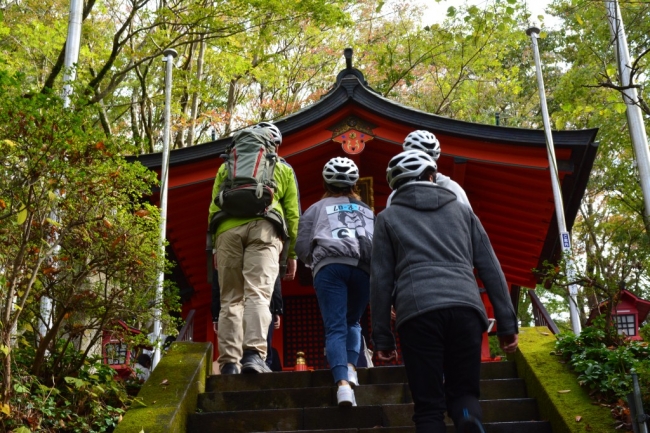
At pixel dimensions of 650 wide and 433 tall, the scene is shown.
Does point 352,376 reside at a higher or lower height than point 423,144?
lower

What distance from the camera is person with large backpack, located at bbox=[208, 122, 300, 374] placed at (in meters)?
5.73

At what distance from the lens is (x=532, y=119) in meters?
23.5

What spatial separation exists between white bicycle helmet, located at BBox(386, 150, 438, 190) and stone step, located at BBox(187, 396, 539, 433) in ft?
5.92

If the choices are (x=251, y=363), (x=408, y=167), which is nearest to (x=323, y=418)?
(x=251, y=363)

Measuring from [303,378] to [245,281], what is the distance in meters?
0.95

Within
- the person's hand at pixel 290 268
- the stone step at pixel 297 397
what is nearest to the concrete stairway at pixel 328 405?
the stone step at pixel 297 397

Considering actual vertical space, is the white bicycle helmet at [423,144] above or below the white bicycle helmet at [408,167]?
above

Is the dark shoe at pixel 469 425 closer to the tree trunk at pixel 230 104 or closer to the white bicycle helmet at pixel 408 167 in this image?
the white bicycle helmet at pixel 408 167

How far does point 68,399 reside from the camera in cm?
502

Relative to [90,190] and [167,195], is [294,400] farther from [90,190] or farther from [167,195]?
[167,195]

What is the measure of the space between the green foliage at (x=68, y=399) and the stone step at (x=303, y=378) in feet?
2.68

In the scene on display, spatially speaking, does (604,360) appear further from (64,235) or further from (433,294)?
(64,235)

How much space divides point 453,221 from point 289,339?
751cm

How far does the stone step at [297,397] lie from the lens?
17.8 feet
